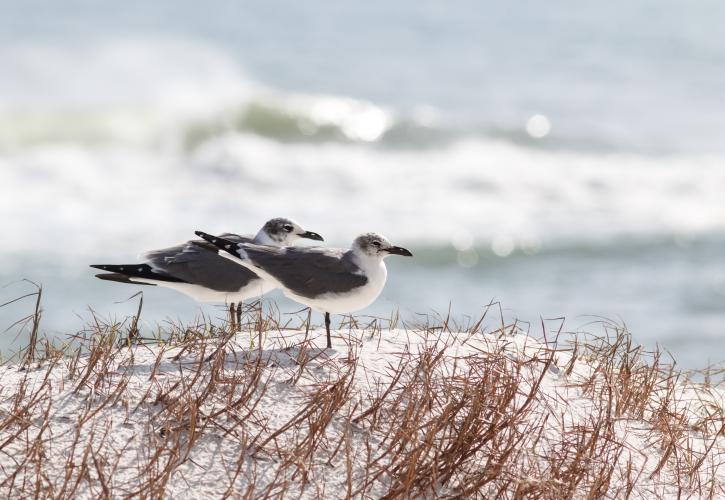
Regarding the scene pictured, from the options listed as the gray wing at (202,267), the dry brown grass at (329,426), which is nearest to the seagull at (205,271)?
the gray wing at (202,267)

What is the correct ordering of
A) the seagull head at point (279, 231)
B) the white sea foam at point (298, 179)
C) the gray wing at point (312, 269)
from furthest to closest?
1. the white sea foam at point (298, 179)
2. the seagull head at point (279, 231)
3. the gray wing at point (312, 269)

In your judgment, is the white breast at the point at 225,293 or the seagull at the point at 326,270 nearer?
the seagull at the point at 326,270

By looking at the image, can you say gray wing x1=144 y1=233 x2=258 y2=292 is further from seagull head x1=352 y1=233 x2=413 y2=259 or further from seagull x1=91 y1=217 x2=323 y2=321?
seagull head x1=352 y1=233 x2=413 y2=259

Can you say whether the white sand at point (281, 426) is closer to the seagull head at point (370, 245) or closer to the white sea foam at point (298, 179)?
the seagull head at point (370, 245)

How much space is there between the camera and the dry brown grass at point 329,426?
12.9ft

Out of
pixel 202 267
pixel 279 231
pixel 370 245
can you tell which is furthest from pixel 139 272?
pixel 370 245

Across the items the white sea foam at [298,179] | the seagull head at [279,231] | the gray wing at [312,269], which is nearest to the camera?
the gray wing at [312,269]

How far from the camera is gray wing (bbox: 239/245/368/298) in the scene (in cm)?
534

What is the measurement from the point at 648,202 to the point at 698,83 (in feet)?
26.3

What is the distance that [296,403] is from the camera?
4398mm

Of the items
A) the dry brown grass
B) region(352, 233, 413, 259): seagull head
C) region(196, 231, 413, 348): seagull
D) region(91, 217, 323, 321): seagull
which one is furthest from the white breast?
the dry brown grass

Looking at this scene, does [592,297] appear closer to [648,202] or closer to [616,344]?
[648,202]

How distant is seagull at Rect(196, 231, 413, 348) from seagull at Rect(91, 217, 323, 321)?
0.43 m

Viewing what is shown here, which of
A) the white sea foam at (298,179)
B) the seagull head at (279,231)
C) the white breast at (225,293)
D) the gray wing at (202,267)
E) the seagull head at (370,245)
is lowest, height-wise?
the white breast at (225,293)
